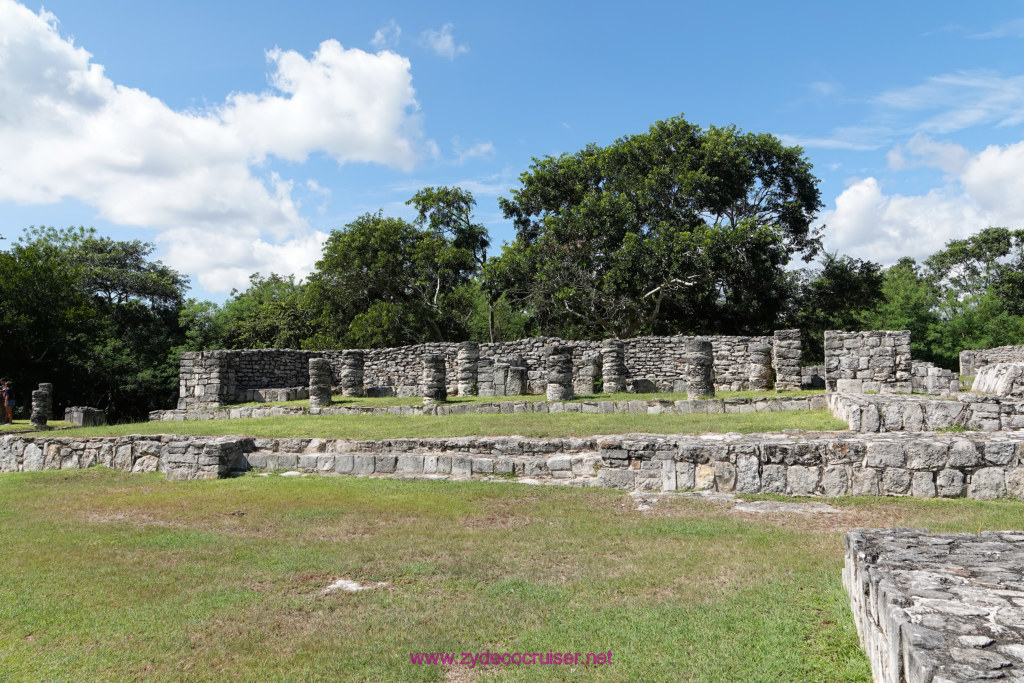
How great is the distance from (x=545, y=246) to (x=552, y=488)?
2223cm

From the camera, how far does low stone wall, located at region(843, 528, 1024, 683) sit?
2561 millimetres

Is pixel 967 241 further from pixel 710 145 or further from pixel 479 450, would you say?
pixel 479 450

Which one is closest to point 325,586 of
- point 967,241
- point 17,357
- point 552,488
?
point 552,488

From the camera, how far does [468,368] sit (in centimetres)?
2378

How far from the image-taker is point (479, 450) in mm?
11438

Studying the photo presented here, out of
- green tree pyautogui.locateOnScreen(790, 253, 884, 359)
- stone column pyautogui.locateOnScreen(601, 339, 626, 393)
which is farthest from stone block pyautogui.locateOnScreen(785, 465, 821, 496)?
green tree pyautogui.locateOnScreen(790, 253, 884, 359)

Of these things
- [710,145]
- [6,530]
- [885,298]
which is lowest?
[6,530]

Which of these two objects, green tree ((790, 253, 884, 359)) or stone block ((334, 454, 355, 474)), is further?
green tree ((790, 253, 884, 359))

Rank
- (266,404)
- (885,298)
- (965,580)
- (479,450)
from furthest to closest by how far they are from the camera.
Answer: (885,298)
(266,404)
(479,450)
(965,580)

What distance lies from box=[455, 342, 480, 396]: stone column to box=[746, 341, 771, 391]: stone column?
9.31 meters

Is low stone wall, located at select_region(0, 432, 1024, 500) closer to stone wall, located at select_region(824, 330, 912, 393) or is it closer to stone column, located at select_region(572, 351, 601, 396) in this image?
stone wall, located at select_region(824, 330, 912, 393)

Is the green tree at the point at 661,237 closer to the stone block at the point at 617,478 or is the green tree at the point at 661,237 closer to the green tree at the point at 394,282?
the green tree at the point at 394,282

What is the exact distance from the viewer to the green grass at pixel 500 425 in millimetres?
11906

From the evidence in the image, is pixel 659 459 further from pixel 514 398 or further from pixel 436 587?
pixel 514 398
